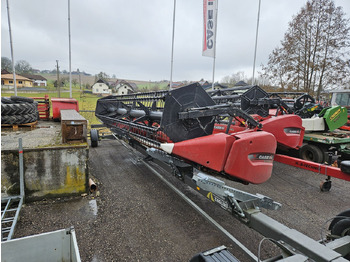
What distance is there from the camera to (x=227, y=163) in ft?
9.83

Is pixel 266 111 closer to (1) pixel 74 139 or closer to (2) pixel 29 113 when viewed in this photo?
(1) pixel 74 139

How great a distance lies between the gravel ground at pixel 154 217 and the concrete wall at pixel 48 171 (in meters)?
0.19

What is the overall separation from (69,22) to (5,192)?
1195 centimetres

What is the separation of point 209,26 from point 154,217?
11887 millimetres

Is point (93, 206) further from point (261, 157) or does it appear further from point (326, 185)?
point (326, 185)

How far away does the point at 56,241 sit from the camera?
212 centimetres

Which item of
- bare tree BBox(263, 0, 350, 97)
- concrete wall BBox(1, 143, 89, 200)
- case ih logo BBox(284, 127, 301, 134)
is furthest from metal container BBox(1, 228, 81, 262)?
bare tree BBox(263, 0, 350, 97)

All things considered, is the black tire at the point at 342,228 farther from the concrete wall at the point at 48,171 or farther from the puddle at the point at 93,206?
the concrete wall at the point at 48,171

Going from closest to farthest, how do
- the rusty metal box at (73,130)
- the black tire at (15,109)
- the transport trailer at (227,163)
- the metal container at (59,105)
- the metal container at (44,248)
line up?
1. the transport trailer at (227,163)
2. the metal container at (44,248)
3. the rusty metal box at (73,130)
4. the black tire at (15,109)
5. the metal container at (59,105)

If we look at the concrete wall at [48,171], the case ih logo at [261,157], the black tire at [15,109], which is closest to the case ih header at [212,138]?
the case ih logo at [261,157]

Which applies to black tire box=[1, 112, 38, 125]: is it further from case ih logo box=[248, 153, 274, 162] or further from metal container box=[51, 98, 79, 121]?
case ih logo box=[248, 153, 274, 162]

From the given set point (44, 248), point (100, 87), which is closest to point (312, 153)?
point (44, 248)

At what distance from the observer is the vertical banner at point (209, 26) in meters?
12.2

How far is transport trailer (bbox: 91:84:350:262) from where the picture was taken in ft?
6.04
